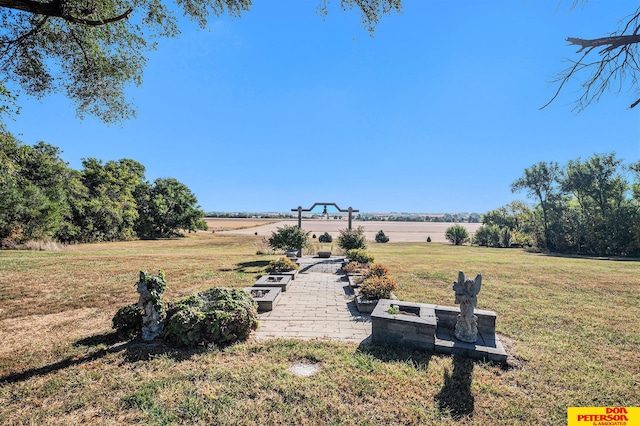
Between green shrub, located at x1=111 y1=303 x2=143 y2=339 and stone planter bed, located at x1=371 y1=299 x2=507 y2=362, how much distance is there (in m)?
4.03

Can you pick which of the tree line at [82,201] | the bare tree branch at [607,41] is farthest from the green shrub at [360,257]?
the tree line at [82,201]

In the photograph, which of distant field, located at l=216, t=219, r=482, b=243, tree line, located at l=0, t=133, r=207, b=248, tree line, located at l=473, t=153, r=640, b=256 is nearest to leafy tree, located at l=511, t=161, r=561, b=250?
tree line, located at l=473, t=153, r=640, b=256

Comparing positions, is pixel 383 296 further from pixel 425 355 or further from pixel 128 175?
pixel 128 175

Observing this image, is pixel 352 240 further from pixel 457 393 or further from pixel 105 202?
pixel 105 202

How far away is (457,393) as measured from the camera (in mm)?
3273

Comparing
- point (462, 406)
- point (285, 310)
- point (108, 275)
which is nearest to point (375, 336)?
point (462, 406)

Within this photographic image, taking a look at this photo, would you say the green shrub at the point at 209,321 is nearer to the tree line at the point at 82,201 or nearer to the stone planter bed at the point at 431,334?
the stone planter bed at the point at 431,334

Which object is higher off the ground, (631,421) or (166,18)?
(166,18)

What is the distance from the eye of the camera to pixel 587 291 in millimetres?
8734

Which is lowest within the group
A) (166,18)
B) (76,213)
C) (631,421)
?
(631,421)

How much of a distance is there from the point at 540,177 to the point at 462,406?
36948 mm

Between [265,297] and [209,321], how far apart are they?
2.20m

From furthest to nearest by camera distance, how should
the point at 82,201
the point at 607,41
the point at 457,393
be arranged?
the point at 82,201
the point at 457,393
the point at 607,41

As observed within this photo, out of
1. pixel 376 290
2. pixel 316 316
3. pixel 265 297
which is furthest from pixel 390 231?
pixel 316 316
